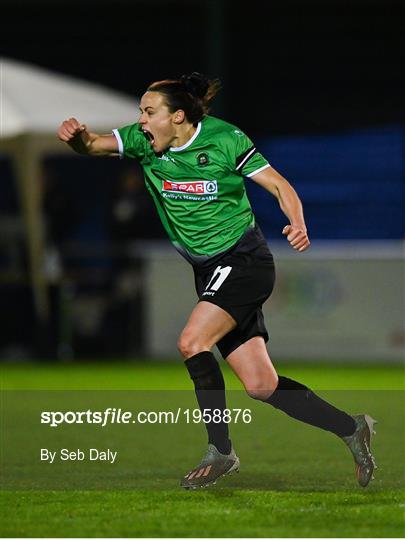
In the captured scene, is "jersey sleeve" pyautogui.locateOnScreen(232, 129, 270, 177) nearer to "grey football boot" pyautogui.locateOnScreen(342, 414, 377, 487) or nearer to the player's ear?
the player's ear

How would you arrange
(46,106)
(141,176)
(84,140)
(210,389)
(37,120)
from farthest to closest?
(141,176) → (46,106) → (37,120) → (84,140) → (210,389)

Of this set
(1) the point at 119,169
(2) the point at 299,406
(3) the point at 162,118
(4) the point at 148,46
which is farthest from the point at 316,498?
(4) the point at 148,46

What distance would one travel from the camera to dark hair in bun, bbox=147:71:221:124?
725cm

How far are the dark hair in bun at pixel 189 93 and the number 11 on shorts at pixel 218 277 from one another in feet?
2.48

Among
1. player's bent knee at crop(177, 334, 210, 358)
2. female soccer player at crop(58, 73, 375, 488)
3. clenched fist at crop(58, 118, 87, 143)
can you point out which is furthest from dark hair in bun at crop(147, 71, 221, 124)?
player's bent knee at crop(177, 334, 210, 358)

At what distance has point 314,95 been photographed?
69.9 feet

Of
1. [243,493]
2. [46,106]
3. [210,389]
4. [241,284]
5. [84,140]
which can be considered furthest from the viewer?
[46,106]

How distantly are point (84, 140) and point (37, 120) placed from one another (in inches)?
371

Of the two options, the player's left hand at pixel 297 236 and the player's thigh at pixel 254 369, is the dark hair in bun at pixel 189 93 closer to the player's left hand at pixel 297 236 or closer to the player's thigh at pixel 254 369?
the player's left hand at pixel 297 236

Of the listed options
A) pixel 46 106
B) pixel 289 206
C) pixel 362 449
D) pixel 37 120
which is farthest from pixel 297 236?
pixel 46 106

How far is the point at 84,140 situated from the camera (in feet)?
24.0

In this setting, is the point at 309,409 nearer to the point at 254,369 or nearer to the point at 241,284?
the point at 254,369

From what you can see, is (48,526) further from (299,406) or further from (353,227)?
(353,227)

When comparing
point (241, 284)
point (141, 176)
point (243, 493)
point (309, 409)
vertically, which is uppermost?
point (241, 284)
